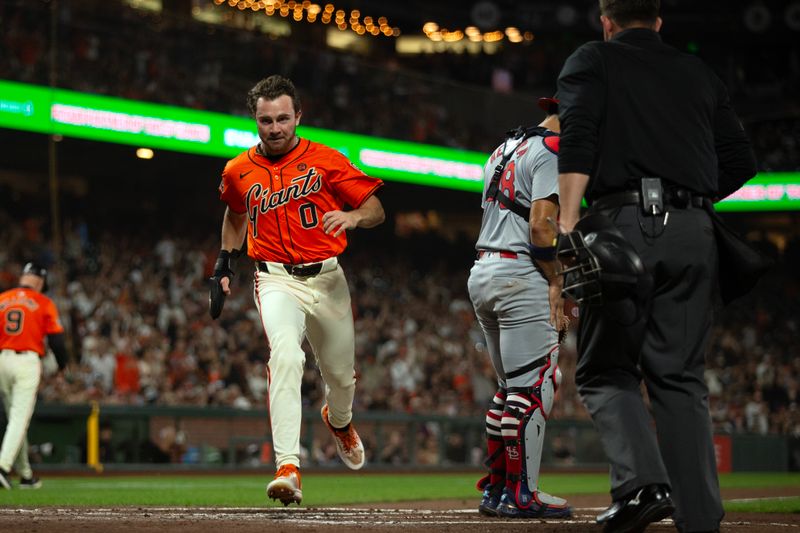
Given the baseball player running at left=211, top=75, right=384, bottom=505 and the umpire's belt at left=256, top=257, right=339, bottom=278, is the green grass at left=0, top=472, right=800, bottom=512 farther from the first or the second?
the umpire's belt at left=256, top=257, right=339, bottom=278

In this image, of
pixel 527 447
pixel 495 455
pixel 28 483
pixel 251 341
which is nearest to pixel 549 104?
pixel 527 447

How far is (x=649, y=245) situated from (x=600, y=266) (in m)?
0.28

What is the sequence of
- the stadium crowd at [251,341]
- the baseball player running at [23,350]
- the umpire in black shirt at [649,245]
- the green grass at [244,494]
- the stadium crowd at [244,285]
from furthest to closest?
the stadium crowd at [244,285] < the stadium crowd at [251,341] < the baseball player running at [23,350] < the green grass at [244,494] < the umpire in black shirt at [649,245]

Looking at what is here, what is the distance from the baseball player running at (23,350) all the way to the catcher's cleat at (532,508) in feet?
19.9

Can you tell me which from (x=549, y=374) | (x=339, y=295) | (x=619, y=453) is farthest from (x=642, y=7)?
(x=339, y=295)

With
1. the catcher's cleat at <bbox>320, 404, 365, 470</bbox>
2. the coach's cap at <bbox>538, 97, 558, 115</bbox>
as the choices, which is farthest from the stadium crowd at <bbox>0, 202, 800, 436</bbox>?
the coach's cap at <bbox>538, 97, 558, 115</bbox>

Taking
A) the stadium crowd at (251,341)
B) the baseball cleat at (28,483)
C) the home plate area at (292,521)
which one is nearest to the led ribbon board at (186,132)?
the stadium crowd at (251,341)

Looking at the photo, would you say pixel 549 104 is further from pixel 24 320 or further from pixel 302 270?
pixel 24 320

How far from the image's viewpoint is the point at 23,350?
1038cm

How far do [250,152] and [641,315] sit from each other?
10.5 feet

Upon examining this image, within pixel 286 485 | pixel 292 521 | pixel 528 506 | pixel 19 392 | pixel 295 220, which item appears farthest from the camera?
pixel 19 392

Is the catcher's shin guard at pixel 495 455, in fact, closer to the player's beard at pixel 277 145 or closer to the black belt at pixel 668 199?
the player's beard at pixel 277 145

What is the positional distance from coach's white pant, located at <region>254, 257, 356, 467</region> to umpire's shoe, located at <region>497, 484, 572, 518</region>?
1.09 meters

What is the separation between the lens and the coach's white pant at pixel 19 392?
1015cm
